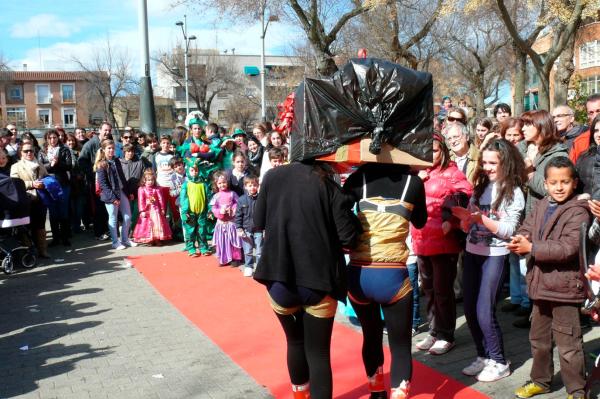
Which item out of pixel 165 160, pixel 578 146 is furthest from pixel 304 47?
pixel 578 146

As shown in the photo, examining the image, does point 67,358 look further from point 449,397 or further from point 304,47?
point 304,47

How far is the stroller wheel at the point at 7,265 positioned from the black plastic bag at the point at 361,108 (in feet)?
21.4

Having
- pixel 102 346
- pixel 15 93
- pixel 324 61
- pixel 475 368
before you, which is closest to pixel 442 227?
pixel 475 368

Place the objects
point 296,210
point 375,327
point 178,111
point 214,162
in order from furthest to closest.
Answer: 1. point 178,111
2. point 214,162
3. point 375,327
4. point 296,210

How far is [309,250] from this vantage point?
135 inches

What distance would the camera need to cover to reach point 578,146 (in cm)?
520

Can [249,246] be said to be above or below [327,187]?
below

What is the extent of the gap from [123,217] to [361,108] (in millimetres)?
7880

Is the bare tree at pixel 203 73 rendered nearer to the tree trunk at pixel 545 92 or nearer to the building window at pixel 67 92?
the building window at pixel 67 92

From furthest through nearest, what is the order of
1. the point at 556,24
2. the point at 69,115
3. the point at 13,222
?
the point at 69,115 → the point at 556,24 → the point at 13,222

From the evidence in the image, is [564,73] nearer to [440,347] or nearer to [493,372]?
[440,347]

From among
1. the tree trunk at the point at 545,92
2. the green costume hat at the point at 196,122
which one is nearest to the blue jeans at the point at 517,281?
the green costume hat at the point at 196,122

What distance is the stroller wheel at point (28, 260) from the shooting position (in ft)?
28.9

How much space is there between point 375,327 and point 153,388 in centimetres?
193
